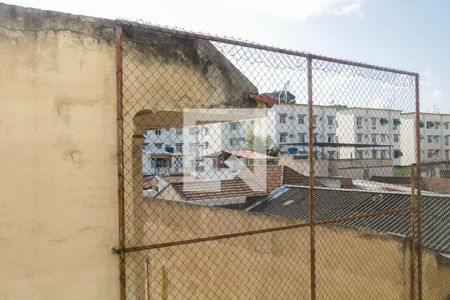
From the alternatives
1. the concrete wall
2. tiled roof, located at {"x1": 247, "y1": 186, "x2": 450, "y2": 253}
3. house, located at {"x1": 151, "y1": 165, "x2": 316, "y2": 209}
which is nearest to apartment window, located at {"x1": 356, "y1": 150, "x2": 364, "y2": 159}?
house, located at {"x1": 151, "y1": 165, "x2": 316, "y2": 209}

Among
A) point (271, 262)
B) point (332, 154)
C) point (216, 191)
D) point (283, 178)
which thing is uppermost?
point (332, 154)

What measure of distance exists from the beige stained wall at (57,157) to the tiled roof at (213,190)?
10301 mm

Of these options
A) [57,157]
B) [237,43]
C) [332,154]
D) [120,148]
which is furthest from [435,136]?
[57,157]

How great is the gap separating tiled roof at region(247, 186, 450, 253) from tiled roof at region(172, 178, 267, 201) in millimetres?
791

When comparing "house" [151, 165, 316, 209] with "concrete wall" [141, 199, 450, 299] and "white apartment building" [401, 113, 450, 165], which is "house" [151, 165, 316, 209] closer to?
"concrete wall" [141, 199, 450, 299]

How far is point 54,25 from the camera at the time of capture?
2.36 metres

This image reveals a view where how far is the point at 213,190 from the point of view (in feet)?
43.1

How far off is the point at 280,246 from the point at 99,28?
6.88m

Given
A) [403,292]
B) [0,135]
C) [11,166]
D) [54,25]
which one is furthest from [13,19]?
[403,292]

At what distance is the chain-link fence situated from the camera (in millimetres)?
2691

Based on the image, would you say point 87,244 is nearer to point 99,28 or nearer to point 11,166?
point 11,166

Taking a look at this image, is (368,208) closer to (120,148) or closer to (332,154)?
(120,148)

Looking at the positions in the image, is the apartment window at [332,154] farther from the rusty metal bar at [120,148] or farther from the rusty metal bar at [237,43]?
the rusty metal bar at [120,148]

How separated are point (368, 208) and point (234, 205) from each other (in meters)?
4.38
